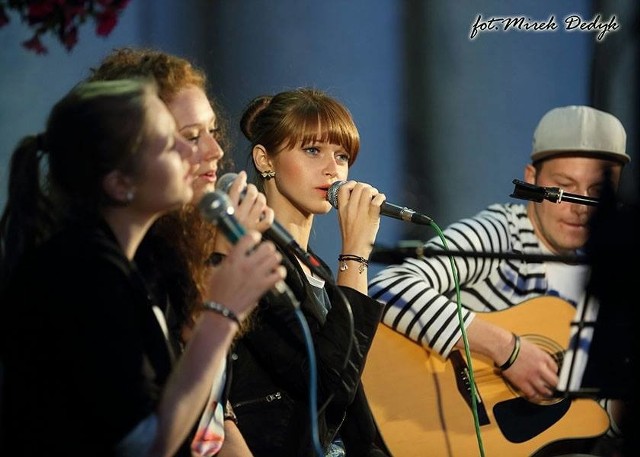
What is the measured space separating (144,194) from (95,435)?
45 cm

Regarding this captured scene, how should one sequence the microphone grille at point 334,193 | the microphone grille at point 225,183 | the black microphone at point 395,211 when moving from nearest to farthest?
the microphone grille at point 225,183
the black microphone at point 395,211
the microphone grille at point 334,193

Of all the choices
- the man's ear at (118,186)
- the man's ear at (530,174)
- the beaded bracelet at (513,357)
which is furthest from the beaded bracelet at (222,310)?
the man's ear at (530,174)

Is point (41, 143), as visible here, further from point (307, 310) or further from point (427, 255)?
point (307, 310)

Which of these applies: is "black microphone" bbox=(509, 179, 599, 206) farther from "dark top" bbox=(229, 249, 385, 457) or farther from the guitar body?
the guitar body

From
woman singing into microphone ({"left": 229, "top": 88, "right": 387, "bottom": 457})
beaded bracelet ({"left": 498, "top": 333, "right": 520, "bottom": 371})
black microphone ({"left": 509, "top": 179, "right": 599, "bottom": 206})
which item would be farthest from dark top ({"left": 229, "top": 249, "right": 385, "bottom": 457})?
beaded bracelet ({"left": 498, "top": 333, "right": 520, "bottom": 371})

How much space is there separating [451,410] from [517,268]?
0.54m

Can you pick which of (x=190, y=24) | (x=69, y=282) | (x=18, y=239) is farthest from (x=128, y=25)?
(x=69, y=282)

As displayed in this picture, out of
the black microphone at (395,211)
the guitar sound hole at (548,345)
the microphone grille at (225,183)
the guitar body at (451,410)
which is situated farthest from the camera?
the guitar sound hole at (548,345)

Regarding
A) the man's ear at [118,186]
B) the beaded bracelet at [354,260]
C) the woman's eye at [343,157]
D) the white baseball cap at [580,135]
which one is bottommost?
the beaded bracelet at [354,260]

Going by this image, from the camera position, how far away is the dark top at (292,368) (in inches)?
98.9

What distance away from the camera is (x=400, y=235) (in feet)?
11.5

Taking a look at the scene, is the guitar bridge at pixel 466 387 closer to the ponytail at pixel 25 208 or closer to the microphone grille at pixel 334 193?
the microphone grille at pixel 334 193

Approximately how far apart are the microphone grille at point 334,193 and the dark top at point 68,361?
1.08 metres

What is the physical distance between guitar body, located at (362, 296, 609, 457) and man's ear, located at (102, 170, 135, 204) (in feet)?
4.52
